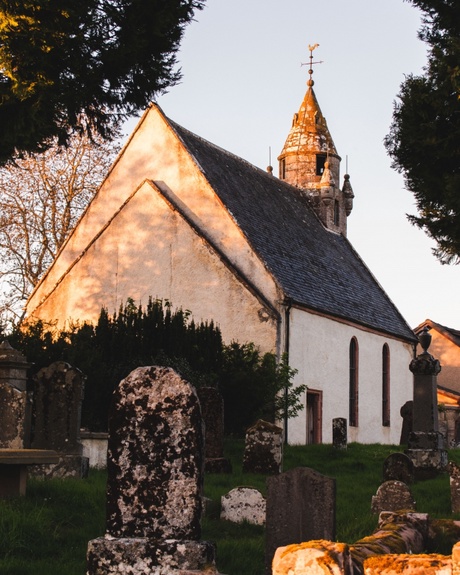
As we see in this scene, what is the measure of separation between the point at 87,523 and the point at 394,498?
3.70 meters

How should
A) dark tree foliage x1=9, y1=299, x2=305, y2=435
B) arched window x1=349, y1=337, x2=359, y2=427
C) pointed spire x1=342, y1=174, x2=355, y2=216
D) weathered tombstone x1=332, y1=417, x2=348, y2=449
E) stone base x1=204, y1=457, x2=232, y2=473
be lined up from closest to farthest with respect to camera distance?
stone base x1=204, y1=457, x2=232, y2=473, dark tree foliage x1=9, y1=299, x2=305, y2=435, weathered tombstone x1=332, y1=417, x2=348, y2=449, arched window x1=349, y1=337, x2=359, y2=427, pointed spire x1=342, y1=174, x2=355, y2=216

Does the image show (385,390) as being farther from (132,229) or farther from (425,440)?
(425,440)

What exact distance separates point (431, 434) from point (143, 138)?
13888mm

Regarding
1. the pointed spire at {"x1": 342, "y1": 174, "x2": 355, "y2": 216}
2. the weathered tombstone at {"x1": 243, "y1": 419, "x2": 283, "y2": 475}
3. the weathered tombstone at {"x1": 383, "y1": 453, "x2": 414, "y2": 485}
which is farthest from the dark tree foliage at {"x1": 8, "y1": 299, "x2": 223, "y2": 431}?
the pointed spire at {"x1": 342, "y1": 174, "x2": 355, "y2": 216}

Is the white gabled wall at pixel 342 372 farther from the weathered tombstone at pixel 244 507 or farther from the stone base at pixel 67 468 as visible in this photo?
the weathered tombstone at pixel 244 507

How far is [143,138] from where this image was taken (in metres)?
27.6

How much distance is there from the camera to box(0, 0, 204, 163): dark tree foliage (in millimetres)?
14070

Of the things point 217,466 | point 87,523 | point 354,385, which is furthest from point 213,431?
point 354,385

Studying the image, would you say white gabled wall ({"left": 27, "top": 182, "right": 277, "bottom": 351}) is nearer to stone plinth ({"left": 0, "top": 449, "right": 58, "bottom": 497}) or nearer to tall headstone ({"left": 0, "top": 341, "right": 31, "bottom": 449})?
tall headstone ({"left": 0, "top": 341, "right": 31, "bottom": 449})

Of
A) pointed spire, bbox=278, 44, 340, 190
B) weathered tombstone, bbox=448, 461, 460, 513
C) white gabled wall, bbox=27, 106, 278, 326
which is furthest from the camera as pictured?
pointed spire, bbox=278, 44, 340, 190

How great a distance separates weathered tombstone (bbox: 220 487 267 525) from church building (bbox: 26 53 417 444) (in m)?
13.4

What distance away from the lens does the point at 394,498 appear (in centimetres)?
1120

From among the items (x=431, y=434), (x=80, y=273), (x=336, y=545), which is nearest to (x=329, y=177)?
(x=80, y=273)

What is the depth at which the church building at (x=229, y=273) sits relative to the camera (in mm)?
24984
